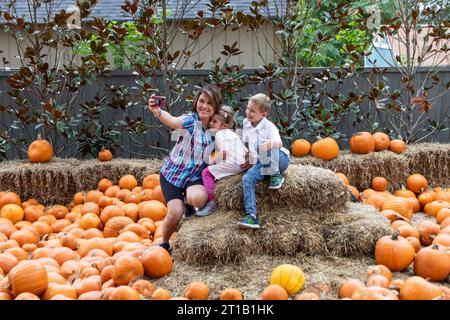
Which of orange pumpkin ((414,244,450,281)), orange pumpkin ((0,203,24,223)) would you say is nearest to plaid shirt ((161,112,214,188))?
orange pumpkin ((414,244,450,281))

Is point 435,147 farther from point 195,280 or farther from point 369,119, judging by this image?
point 195,280

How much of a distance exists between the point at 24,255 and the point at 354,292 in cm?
283

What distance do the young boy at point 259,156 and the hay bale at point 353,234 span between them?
0.55m

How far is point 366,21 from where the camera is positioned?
7.67 m

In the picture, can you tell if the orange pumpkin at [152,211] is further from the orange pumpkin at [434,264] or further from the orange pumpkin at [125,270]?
the orange pumpkin at [434,264]

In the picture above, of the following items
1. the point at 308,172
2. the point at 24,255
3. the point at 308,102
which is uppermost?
the point at 308,102

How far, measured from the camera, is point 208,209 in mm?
4309

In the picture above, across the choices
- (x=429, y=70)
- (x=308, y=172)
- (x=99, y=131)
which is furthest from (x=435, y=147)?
(x=99, y=131)

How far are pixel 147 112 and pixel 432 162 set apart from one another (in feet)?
14.0

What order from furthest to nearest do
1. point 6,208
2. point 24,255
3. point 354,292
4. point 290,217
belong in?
point 6,208 < point 24,255 < point 290,217 < point 354,292

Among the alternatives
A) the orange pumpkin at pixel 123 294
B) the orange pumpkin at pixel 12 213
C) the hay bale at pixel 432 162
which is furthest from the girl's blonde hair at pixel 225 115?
the hay bale at pixel 432 162

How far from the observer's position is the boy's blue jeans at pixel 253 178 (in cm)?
397

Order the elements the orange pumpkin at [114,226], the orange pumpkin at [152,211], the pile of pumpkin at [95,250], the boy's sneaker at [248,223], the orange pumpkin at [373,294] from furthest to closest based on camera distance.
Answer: the orange pumpkin at [152,211], the orange pumpkin at [114,226], the boy's sneaker at [248,223], the pile of pumpkin at [95,250], the orange pumpkin at [373,294]

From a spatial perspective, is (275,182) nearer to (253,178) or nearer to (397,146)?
(253,178)
